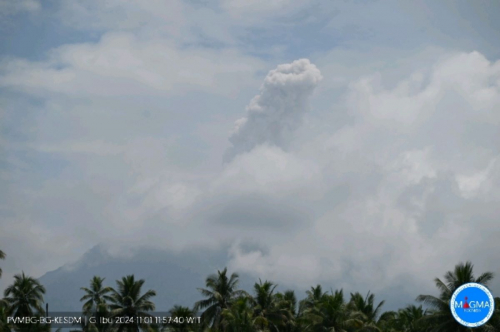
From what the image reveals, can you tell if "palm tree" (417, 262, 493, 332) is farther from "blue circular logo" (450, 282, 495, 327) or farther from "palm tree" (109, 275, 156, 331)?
"palm tree" (109, 275, 156, 331)

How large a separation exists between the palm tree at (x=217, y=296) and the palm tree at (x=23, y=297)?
24.3 m

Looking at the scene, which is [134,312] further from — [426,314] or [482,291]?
[482,291]

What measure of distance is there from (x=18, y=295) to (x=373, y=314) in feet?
172

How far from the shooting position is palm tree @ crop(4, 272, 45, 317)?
8700 cm

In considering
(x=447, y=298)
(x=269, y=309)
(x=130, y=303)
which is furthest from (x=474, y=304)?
(x=130, y=303)

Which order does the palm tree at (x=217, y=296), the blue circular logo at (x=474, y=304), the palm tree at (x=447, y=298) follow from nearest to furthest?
1. the blue circular logo at (x=474, y=304)
2. the palm tree at (x=447, y=298)
3. the palm tree at (x=217, y=296)

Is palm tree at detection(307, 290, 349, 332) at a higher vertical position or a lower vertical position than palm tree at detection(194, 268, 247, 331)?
lower

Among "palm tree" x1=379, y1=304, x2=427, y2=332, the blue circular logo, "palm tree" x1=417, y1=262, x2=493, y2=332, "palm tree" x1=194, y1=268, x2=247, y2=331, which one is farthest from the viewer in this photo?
"palm tree" x1=379, y1=304, x2=427, y2=332

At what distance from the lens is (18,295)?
87312 millimetres

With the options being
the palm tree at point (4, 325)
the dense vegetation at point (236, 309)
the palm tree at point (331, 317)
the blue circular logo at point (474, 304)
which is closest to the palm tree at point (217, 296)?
the dense vegetation at point (236, 309)

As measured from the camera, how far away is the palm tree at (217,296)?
8162cm

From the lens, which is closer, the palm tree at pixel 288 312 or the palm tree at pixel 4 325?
the palm tree at pixel 4 325

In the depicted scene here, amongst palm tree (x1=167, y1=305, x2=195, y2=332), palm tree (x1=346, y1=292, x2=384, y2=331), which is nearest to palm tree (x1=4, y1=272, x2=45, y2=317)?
palm tree (x1=167, y1=305, x2=195, y2=332)

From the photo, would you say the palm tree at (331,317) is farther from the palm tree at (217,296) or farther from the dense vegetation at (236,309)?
the palm tree at (217,296)
